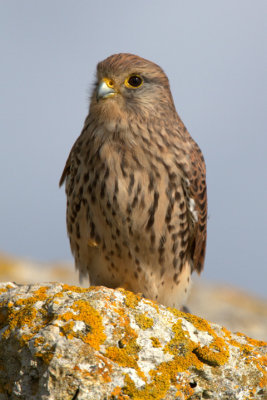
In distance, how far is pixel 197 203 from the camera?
5219mm

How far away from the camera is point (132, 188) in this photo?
15.4 feet

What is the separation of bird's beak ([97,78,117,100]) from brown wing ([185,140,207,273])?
837mm

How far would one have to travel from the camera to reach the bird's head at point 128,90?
5.05m

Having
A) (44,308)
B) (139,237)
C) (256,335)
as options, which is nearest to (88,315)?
(44,308)

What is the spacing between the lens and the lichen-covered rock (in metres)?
3.07

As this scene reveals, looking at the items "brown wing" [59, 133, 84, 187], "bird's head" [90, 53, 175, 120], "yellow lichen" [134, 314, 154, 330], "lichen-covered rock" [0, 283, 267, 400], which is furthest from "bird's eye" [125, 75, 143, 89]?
"yellow lichen" [134, 314, 154, 330]

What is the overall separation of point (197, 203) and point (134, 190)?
0.75m

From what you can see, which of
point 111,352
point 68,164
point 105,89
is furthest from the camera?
point 68,164

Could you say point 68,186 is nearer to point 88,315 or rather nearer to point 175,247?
point 175,247

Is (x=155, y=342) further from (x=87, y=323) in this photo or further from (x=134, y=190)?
(x=134, y=190)

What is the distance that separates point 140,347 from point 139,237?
1493 mm

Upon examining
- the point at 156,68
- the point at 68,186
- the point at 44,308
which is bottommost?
the point at 44,308

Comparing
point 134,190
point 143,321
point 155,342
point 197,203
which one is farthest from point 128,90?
point 155,342

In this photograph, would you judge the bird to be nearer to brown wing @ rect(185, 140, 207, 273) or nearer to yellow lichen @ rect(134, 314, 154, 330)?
brown wing @ rect(185, 140, 207, 273)
